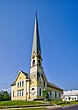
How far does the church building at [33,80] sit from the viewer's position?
59.6 m

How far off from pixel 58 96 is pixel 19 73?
712 inches

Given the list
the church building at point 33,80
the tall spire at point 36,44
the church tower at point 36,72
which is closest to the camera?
the church tower at point 36,72

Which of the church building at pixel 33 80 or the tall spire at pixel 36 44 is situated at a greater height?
the tall spire at pixel 36 44

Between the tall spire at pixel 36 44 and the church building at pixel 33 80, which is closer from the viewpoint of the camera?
the church building at pixel 33 80

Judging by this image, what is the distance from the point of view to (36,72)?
2384 inches

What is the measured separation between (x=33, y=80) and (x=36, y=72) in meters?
2.43

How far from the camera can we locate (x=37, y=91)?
58.8 meters

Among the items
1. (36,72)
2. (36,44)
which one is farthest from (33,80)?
(36,44)

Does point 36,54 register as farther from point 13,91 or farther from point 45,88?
point 13,91

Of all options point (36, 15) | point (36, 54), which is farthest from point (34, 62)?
point (36, 15)

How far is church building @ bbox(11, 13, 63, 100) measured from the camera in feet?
196

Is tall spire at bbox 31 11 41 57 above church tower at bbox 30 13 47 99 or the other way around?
above

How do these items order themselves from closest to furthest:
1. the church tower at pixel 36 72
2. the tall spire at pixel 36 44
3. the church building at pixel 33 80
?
the church tower at pixel 36 72
the church building at pixel 33 80
the tall spire at pixel 36 44

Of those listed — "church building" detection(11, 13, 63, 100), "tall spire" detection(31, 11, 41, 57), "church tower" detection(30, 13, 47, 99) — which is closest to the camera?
"church tower" detection(30, 13, 47, 99)
